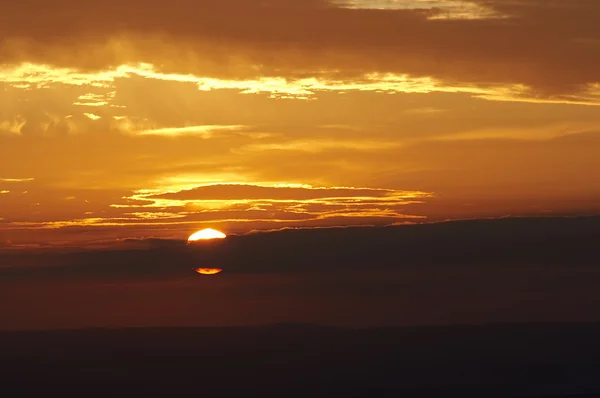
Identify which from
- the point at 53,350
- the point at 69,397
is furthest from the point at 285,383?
the point at 53,350

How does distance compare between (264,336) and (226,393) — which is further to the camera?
(264,336)

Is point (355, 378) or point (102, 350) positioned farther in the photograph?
point (102, 350)

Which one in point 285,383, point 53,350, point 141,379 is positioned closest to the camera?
point 285,383

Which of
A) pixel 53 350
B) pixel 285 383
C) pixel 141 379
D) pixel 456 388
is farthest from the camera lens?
pixel 53 350

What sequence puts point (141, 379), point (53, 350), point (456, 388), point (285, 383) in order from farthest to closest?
1. point (53, 350)
2. point (141, 379)
3. point (285, 383)
4. point (456, 388)

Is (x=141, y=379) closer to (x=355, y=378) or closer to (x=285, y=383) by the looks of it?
(x=285, y=383)

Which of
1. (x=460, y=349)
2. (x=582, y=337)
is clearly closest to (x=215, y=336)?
(x=460, y=349)

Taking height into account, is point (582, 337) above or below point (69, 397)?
above

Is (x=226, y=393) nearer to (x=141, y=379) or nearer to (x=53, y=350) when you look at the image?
(x=141, y=379)

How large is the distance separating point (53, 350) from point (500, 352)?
1594 inches

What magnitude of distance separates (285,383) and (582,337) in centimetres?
2577

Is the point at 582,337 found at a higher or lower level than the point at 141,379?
higher

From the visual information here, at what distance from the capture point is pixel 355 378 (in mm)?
68625

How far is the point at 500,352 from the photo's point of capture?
7194 cm
